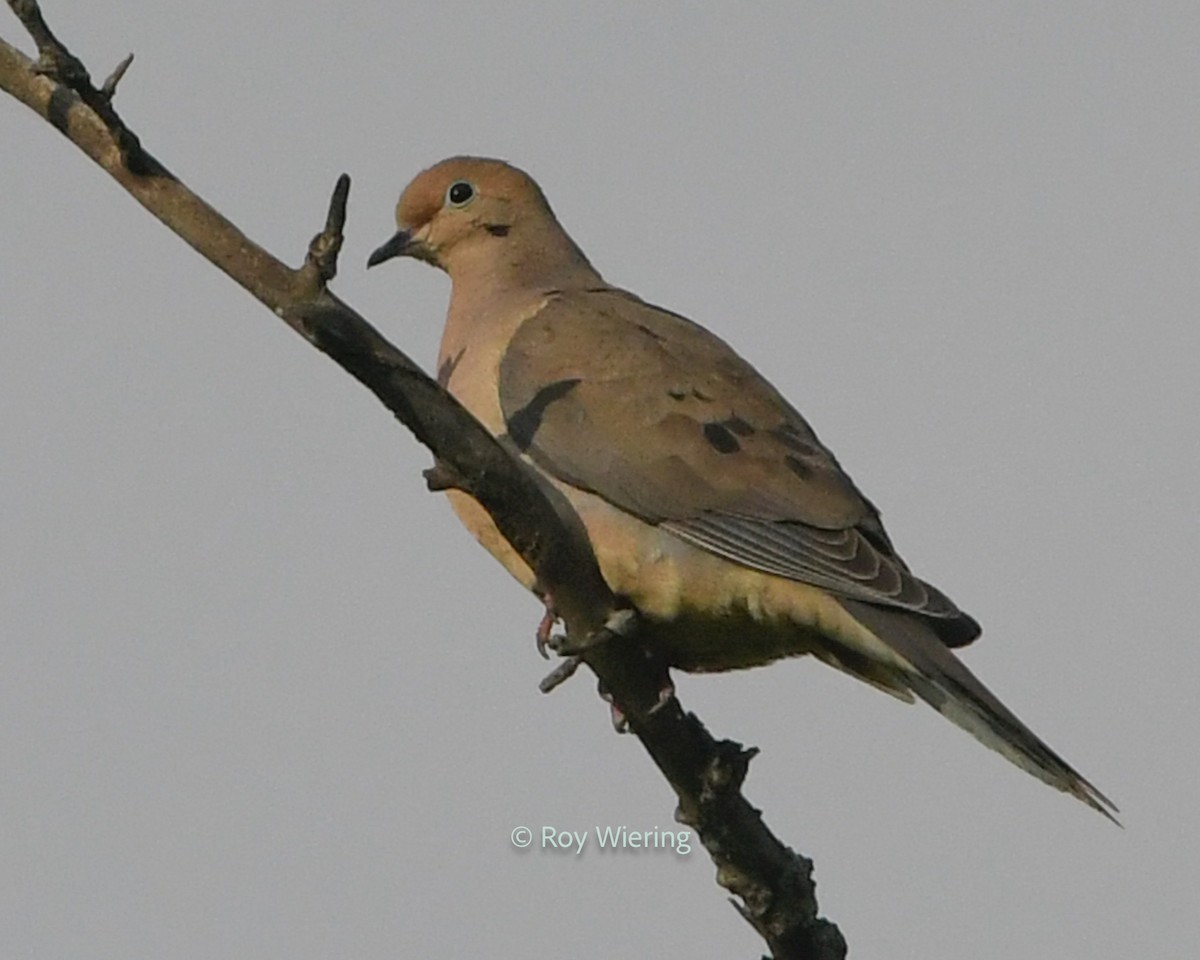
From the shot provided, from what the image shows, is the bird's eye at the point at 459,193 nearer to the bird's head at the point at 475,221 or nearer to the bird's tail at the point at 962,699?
the bird's head at the point at 475,221

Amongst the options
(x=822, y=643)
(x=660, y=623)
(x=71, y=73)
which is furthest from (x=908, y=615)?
(x=71, y=73)

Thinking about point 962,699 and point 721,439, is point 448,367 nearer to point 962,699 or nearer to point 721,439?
point 721,439

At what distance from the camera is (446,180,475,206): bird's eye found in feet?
21.1

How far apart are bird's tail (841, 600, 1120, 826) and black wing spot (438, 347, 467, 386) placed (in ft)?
5.05

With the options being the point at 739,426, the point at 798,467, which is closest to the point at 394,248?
the point at 739,426

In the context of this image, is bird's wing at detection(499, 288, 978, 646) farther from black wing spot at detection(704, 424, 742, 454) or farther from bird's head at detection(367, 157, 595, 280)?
bird's head at detection(367, 157, 595, 280)

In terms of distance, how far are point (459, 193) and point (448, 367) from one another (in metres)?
0.94

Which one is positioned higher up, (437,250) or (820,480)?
(437,250)

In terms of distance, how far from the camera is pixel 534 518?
3842 millimetres

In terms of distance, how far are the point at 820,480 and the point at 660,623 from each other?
588 mm

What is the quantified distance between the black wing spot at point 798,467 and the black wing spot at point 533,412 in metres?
0.59

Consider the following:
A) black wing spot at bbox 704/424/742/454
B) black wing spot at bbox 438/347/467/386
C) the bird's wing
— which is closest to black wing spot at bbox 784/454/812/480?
the bird's wing

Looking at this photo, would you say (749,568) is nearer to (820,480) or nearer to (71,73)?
(820,480)

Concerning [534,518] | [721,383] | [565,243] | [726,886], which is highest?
[565,243]
